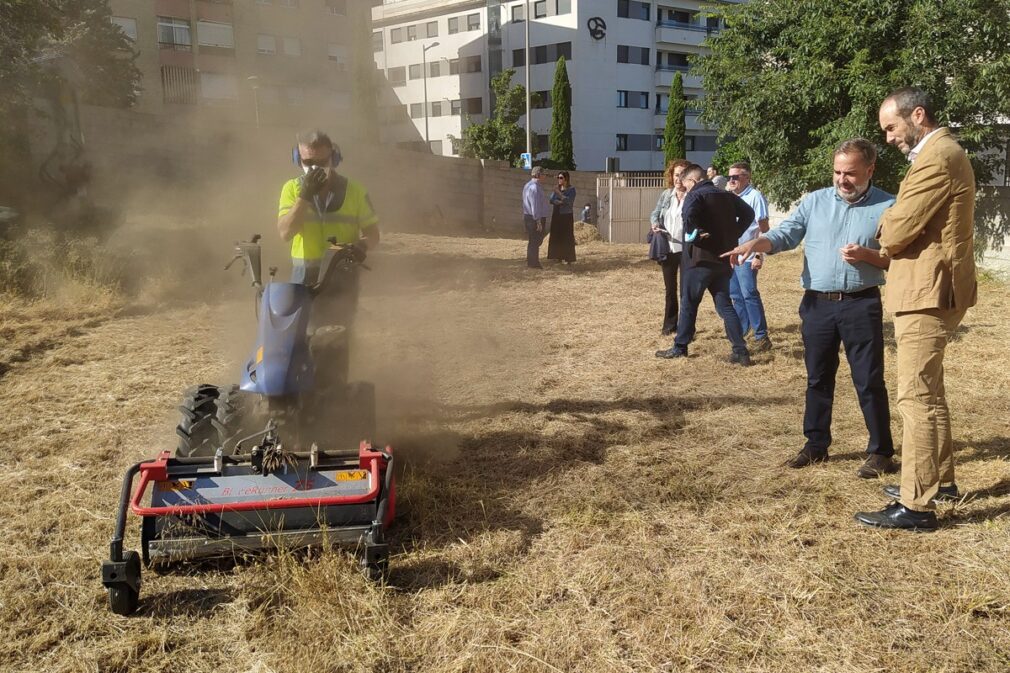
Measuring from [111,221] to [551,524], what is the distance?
1146 centimetres

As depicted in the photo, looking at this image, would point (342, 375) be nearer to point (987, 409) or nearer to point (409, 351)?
point (409, 351)

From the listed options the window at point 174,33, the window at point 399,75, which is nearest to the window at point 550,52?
the window at point 399,75

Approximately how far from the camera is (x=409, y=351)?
7.73 meters

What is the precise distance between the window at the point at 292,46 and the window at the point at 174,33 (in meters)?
1.26

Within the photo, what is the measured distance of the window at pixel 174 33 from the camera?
905 cm

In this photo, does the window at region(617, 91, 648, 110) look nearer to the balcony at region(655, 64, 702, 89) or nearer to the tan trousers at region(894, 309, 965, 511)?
the balcony at region(655, 64, 702, 89)

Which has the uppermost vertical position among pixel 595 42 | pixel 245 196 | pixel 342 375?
pixel 595 42

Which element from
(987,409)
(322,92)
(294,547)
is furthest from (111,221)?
(987,409)

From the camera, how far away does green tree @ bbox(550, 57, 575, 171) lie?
4100 cm

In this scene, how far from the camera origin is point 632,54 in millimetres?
45938

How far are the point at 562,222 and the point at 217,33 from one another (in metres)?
7.19

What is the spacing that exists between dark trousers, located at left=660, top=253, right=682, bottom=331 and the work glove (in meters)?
4.38

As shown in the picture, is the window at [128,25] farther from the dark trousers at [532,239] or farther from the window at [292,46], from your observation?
the dark trousers at [532,239]

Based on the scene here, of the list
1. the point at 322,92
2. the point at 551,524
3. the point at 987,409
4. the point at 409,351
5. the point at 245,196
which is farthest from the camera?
the point at 245,196
